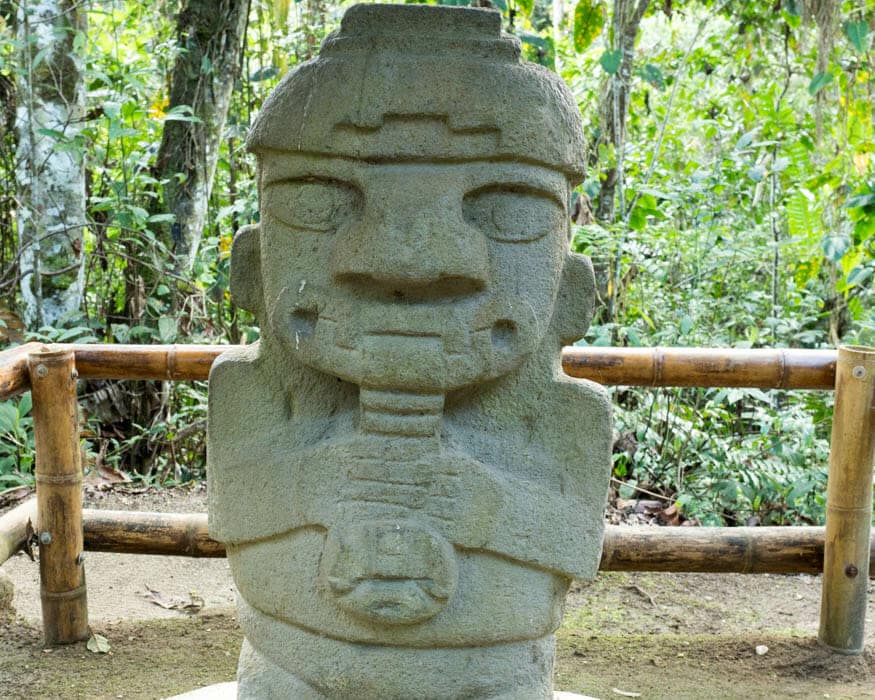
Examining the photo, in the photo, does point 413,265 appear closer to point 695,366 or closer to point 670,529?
point 695,366

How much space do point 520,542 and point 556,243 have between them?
633 mm

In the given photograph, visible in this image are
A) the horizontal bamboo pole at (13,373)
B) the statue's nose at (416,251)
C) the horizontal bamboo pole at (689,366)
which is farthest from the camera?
the horizontal bamboo pole at (689,366)

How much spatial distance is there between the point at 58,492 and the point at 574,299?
195cm

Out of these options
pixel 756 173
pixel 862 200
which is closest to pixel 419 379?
pixel 862 200

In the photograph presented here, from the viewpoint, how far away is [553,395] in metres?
2.16

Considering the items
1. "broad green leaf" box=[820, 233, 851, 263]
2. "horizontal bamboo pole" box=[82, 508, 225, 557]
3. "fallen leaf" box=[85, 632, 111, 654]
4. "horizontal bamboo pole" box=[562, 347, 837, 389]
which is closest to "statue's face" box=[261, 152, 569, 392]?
"horizontal bamboo pole" box=[562, 347, 837, 389]

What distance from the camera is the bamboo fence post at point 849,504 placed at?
3229mm

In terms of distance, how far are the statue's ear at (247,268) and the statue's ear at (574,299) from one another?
2.22ft

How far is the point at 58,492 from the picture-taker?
322 cm

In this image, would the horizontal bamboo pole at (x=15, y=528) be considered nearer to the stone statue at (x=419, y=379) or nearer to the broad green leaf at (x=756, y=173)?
the stone statue at (x=419, y=379)

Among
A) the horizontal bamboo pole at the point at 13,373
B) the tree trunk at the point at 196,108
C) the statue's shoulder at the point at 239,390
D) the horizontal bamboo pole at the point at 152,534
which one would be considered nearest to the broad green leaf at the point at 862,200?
the statue's shoulder at the point at 239,390

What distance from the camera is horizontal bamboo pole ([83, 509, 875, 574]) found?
3.39m

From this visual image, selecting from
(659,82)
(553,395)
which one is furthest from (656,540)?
(659,82)

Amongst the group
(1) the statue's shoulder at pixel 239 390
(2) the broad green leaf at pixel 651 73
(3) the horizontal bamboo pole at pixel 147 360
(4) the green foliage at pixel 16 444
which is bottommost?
(4) the green foliage at pixel 16 444
